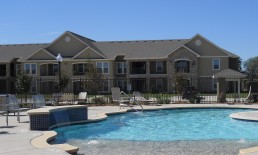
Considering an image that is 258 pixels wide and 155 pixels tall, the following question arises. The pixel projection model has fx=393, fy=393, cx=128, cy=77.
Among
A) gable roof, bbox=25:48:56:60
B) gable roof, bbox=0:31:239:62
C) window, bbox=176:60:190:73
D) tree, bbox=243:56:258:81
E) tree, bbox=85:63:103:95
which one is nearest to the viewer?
tree, bbox=85:63:103:95

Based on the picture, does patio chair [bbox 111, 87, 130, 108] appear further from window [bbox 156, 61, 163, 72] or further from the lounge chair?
window [bbox 156, 61, 163, 72]

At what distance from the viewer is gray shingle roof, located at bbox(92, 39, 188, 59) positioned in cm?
5144

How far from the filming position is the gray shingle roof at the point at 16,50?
5678cm

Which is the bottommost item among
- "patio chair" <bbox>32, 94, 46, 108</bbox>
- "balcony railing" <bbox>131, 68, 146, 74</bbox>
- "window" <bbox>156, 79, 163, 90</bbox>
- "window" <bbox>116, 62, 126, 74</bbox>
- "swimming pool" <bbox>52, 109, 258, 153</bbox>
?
"swimming pool" <bbox>52, 109, 258, 153</bbox>

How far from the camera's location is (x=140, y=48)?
176ft

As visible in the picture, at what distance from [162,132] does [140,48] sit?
1564 inches

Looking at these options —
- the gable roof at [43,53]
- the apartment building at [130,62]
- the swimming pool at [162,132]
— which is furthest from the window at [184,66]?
the swimming pool at [162,132]

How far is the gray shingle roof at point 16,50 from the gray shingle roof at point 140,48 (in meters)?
9.57

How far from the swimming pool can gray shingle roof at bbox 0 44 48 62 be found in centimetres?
4031

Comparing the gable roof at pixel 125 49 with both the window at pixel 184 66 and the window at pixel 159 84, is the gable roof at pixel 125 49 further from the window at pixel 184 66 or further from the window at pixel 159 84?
the window at pixel 159 84

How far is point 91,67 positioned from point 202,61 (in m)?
16.5

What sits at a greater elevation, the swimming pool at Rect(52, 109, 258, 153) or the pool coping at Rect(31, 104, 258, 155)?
the pool coping at Rect(31, 104, 258, 155)

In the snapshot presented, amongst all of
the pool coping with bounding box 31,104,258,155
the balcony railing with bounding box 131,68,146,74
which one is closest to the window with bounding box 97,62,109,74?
the balcony railing with bounding box 131,68,146,74

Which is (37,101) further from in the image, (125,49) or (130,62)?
(125,49)
